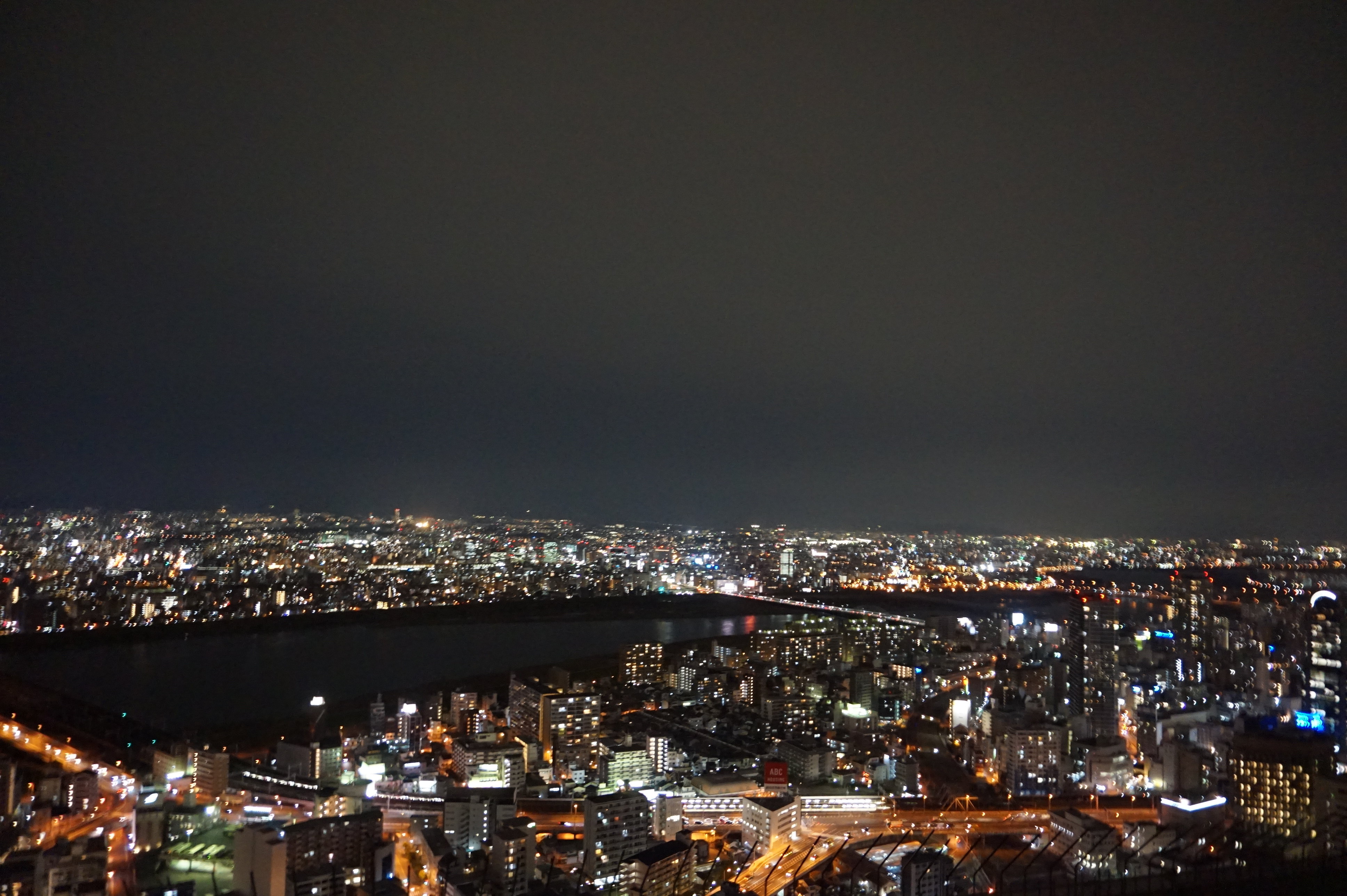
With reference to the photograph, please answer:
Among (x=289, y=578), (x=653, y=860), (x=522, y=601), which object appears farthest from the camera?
(x=522, y=601)

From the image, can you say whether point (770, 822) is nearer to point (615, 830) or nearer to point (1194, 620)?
point (615, 830)

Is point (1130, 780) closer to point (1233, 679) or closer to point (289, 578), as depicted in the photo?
point (1233, 679)

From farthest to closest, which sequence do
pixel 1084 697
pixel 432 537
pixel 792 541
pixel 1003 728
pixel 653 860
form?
pixel 792 541 → pixel 432 537 → pixel 1084 697 → pixel 1003 728 → pixel 653 860

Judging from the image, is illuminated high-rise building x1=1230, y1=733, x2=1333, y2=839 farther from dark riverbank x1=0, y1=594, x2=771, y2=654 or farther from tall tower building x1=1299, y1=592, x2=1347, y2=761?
dark riverbank x1=0, y1=594, x2=771, y2=654

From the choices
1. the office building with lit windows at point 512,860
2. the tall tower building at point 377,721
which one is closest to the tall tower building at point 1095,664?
the office building with lit windows at point 512,860

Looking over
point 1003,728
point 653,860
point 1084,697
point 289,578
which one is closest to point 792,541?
point 289,578

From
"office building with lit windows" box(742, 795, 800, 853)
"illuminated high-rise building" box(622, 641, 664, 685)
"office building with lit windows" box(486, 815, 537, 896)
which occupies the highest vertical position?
"office building with lit windows" box(486, 815, 537, 896)

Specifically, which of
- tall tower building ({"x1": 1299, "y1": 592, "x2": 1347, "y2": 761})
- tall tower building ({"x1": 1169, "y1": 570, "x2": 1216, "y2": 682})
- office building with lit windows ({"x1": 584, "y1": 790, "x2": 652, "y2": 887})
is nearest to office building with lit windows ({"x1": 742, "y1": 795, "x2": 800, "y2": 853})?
office building with lit windows ({"x1": 584, "y1": 790, "x2": 652, "y2": 887})

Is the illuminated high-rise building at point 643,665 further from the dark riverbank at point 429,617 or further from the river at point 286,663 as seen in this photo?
the dark riverbank at point 429,617
